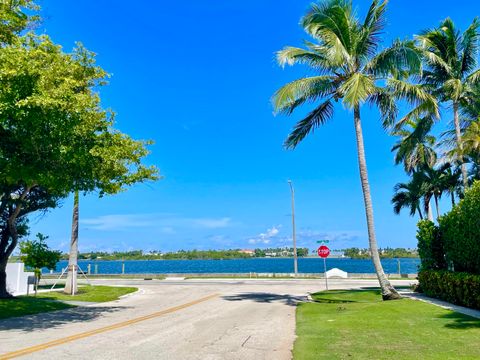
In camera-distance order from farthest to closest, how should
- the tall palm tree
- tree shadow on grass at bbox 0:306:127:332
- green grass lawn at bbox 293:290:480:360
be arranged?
the tall palm tree → tree shadow on grass at bbox 0:306:127:332 → green grass lawn at bbox 293:290:480:360

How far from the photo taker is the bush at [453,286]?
14758mm

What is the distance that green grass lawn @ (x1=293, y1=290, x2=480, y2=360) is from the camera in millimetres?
8391

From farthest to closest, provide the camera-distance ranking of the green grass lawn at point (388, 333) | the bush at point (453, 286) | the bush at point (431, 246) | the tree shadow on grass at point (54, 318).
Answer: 1. the bush at point (431, 246)
2. the bush at point (453, 286)
3. the tree shadow on grass at point (54, 318)
4. the green grass lawn at point (388, 333)

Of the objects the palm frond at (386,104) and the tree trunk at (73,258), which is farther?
the tree trunk at (73,258)

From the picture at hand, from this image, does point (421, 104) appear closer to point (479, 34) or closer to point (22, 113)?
point (479, 34)

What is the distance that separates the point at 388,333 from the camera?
34.9 feet

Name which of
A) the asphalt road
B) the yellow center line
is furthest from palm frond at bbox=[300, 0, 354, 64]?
the yellow center line

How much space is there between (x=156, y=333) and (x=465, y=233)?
12.4 m

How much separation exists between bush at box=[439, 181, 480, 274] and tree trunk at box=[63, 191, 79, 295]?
65.9 ft

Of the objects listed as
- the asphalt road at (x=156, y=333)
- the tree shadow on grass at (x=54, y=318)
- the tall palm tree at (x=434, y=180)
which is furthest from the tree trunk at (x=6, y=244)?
the tall palm tree at (x=434, y=180)

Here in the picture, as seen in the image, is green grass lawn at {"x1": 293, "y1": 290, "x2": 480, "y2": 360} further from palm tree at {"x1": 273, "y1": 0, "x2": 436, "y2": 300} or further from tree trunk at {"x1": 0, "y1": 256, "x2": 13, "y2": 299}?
tree trunk at {"x1": 0, "y1": 256, "x2": 13, "y2": 299}

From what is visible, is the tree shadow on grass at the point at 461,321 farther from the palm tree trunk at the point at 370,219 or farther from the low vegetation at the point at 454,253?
the palm tree trunk at the point at 370,219

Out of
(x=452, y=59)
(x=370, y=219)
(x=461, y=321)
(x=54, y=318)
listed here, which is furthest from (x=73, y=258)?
(x=452, y=59)

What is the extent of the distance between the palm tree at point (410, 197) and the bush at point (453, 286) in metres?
16.1
